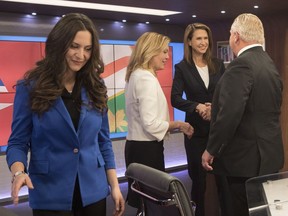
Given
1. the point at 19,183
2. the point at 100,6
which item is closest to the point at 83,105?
the point at 19,183

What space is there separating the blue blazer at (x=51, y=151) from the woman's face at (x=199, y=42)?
1620mm

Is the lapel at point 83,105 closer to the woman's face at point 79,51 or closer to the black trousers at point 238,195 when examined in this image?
the woman's face at point 79,51

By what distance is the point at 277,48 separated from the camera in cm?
564

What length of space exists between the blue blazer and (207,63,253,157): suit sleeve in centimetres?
97

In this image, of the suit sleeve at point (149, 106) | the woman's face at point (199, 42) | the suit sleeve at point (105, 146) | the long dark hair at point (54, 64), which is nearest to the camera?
the long dark hair at point (54, 64)

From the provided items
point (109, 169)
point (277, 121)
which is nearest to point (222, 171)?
point (277, 121)

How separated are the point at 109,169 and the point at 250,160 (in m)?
0.95

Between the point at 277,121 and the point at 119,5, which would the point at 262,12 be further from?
the point at 277,121

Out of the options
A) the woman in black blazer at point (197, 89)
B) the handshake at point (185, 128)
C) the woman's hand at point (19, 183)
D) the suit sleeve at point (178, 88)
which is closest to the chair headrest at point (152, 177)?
the woman's hand at point (19, 183)

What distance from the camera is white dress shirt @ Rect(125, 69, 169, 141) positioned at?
2.74 meters

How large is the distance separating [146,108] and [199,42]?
76 centimetres

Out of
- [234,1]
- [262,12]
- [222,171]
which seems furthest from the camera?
[262,12]

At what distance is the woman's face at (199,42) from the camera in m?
3.11

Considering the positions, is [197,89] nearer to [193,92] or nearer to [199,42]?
[193,92]
